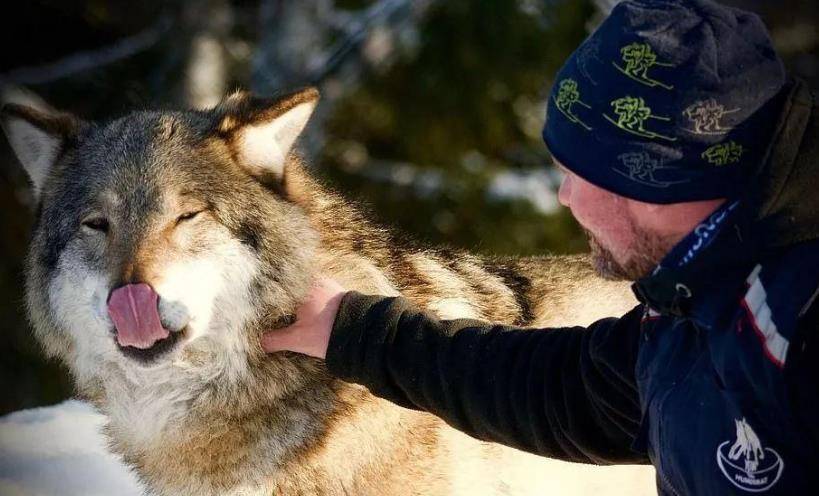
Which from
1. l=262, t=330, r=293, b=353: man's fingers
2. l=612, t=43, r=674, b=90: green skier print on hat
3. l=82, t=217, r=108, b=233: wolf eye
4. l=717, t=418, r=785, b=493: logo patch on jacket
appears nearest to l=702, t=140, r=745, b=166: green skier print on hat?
l=612, t=43, r=674, b=90: green skier print on hat

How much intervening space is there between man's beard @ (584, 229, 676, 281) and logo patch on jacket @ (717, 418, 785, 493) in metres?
0.48

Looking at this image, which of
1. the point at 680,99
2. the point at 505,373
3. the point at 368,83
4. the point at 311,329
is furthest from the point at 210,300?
the point at 368,83

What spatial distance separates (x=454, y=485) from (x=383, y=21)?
23.4 ft

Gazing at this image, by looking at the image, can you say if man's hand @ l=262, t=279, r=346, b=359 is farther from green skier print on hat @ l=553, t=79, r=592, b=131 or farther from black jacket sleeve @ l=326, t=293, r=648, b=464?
green skier print on hat @ l=553, t=79, r=592, b=131

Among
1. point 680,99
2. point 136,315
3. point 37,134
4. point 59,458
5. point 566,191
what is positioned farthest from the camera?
point 59,458

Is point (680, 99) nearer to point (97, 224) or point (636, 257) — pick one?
point (636, 257)

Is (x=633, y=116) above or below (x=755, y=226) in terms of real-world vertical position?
above

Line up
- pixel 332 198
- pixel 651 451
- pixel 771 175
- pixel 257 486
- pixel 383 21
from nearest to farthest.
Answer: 1. pixel 771 175
2. pixel 651 451
3. pixel 257 486
4. pixel 332 198
5. pixel 383 21

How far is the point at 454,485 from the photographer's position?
3.20m

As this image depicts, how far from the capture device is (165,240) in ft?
9.45

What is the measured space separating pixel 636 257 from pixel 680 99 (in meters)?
0.42

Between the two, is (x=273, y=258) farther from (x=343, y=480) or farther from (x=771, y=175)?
(x=771, y=175)

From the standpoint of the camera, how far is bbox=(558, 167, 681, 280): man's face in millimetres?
2389

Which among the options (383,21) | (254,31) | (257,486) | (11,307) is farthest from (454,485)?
(254,31)
